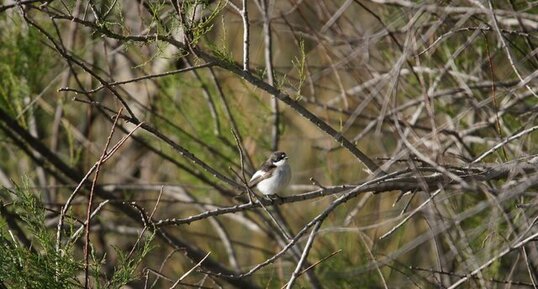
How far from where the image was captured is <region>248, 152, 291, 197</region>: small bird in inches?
207

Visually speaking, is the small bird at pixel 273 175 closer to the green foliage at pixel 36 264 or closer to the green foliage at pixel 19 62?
the green foliage at pixel 19 62

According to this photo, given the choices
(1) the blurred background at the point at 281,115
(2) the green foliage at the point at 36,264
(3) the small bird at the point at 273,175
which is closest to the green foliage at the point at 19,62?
(1) the blurred background at the point at 281,115

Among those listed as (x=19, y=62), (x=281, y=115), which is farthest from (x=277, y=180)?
(x=19, y=62)

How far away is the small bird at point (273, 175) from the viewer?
525 centimetres

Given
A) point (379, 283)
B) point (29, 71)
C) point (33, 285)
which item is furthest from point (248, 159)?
point (33, 285)

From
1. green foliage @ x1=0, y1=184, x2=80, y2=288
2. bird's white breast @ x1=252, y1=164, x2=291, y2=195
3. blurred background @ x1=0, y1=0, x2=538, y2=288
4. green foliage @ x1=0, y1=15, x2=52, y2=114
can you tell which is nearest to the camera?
green foliage @ x1=0, y1=184, x2=80, y2=288

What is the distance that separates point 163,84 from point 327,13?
1243 millimetres

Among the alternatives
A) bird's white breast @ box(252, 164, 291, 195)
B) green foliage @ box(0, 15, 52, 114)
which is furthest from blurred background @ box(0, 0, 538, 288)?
bird's white breast @ box(252, 164, 291, 195)

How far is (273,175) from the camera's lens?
17.4ft

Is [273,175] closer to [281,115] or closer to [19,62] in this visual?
[281,115]

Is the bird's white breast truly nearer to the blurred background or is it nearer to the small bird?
the small bird

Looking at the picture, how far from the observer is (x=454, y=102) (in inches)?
192

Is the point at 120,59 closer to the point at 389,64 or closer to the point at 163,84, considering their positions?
the point at 163,84

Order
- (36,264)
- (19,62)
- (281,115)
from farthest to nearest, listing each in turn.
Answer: (281,115), (19,62), (36,264)
